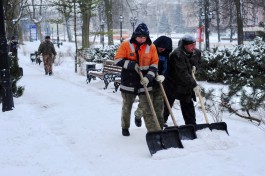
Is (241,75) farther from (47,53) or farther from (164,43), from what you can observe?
(47,53)

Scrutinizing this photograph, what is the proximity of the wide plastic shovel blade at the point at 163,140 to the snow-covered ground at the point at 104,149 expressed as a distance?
0.10m

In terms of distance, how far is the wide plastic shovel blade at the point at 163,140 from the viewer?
482 centimetres

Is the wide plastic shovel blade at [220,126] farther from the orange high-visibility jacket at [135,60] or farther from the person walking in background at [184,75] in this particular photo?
the orange high-visibility jacket at [135,60]

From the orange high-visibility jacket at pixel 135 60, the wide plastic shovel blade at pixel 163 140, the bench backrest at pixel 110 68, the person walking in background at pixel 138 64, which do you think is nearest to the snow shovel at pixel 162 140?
the wide plastic shovel blade at pixel 163 140

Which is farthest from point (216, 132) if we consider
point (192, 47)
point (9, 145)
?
point (9, 145)

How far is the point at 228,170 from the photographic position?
14.2 feet

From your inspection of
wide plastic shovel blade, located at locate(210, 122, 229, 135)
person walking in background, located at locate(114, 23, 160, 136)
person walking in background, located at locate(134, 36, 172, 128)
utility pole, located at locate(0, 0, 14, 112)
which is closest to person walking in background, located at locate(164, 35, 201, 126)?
person walking in background, located at locate(134, 36, 172, 128)

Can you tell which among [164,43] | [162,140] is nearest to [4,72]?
[164,43]

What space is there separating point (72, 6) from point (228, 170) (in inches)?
534

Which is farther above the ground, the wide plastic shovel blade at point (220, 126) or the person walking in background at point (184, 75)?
the person walking in background at point (184, 75)

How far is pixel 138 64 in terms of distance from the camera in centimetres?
545

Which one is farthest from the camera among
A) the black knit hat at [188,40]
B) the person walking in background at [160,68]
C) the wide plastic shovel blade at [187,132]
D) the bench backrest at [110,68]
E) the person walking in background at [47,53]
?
the person walking in background at [47,53]

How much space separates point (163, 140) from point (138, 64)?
1234mm

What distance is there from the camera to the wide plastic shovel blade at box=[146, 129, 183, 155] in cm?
482
